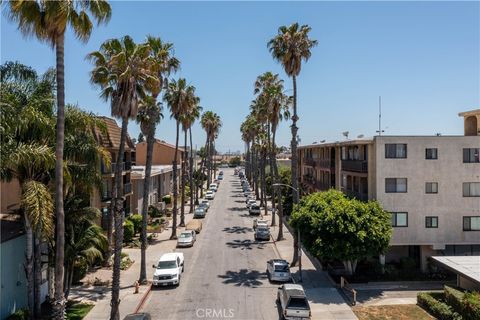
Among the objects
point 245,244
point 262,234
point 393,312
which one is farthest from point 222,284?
point 262,234

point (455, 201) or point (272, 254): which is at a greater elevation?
point (455, 201)

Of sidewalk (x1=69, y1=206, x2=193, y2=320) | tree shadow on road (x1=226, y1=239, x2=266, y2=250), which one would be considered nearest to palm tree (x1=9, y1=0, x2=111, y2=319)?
sidewalk (x1=69, y1=206, x2=193, y2=320)

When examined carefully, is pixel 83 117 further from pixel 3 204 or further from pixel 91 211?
pixel 3 204

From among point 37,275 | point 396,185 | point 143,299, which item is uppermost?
point 396,185

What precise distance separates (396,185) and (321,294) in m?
11.3

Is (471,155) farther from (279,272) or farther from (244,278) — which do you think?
(244,278)

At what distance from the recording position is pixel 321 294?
3009 cm

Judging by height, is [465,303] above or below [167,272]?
above

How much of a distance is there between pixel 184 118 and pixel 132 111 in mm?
27689

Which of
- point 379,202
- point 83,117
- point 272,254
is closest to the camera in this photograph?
point 83,117

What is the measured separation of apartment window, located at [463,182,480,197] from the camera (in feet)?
117

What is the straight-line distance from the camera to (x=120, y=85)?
80.8 ft

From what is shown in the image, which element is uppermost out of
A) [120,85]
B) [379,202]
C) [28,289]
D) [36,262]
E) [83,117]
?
[120,85]

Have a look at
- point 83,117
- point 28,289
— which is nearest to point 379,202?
point 83,117
